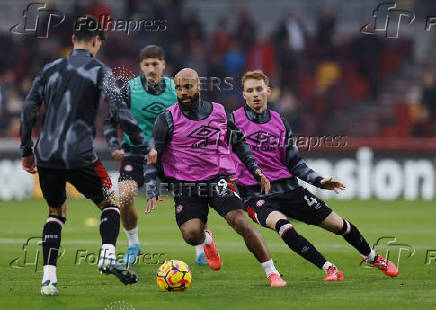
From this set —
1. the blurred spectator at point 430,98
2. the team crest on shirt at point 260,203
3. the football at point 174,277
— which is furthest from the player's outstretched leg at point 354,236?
the blurred spectator at point 430,98

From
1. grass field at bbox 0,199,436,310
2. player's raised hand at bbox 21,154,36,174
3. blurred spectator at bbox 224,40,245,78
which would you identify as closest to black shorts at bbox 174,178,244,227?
grass field at bbox 0,199,436,310

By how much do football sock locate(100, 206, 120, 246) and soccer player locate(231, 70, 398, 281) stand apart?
1.60 meters

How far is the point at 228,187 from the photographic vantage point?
863 cm

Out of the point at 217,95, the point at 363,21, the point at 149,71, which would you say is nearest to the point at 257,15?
the point at 363,21

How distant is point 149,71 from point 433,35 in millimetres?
15936

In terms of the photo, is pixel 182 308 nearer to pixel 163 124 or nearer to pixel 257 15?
pixel 163 124

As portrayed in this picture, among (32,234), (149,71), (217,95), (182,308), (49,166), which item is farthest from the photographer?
(217,95)

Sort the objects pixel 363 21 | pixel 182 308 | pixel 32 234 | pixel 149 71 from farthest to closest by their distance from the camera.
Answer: pixel 363 21, pixel 32 234, pixel 149 71, pixel 182 308

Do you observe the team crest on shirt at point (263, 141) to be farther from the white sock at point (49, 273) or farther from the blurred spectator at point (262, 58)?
the blurred spectator at point (262, 58)

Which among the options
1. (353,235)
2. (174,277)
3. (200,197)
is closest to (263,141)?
(200,197)

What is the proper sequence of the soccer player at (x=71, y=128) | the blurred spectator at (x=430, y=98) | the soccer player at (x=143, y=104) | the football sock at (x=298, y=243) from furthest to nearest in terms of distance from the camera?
the blurred spectator at (x=430, y=98)
the soccer player at (x=143, y=104)
the football sock at (x=298, y=243)
the soccer player at (x=71, y=128)

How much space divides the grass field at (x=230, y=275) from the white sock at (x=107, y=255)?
331mm

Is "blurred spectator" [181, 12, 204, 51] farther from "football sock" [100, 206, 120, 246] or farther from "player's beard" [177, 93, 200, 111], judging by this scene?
"football sock" [100, 206, 120, 246]

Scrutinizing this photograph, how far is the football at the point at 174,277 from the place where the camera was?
7.93 m
